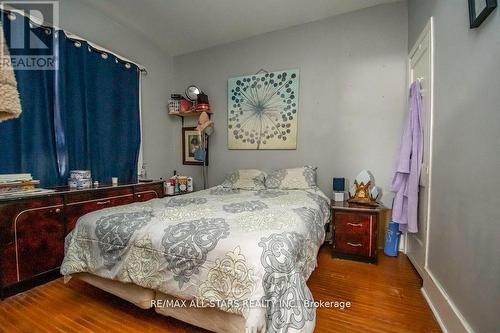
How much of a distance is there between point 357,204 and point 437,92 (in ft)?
4.17

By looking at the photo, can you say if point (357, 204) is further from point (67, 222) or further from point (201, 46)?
point (201, 46)

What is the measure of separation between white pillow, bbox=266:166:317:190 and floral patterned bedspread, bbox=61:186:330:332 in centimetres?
89

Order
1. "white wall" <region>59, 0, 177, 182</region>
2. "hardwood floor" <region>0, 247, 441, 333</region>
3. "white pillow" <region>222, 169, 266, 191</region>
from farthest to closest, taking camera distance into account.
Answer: "white pillow" <region>222, 169, 266, 191</region>
"white wall" <region>59, 0, 177, 182</region>
"hardwood floor" <region>0, 247, 441, 333</region>

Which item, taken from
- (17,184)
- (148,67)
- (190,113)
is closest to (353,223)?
(190,113)

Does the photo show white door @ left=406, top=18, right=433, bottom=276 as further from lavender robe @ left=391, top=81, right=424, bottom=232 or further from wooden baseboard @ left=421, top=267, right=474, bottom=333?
wooden baseboard @ left=421, top=267, right=474, bottom=333

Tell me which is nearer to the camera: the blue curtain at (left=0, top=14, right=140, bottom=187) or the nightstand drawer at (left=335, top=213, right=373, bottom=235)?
the blue curtain at (left=0, top=14, right=140, bottom=187)

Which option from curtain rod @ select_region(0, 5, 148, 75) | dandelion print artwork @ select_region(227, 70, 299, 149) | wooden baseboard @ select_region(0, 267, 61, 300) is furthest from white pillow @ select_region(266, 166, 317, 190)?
curtain rod @ select_region(0, 5, 148, 75)

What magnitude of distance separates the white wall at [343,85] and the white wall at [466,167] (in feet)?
3.03

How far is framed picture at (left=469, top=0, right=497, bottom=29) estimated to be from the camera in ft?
3.34

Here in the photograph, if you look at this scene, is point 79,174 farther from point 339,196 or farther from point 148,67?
point 339,196

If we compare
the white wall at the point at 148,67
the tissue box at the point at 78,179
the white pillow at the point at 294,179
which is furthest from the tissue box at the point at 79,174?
the white pillow at the point at 294,179

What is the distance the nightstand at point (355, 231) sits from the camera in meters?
2.29

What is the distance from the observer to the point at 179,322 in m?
1.49

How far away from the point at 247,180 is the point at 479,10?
92.8 inches
